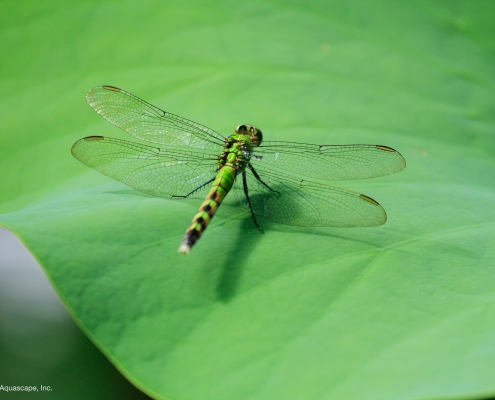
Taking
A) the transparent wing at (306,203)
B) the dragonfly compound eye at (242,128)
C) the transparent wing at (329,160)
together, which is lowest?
the transparent wing at (306,203)

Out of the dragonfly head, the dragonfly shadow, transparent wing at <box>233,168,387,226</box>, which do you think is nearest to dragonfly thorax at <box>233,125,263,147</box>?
the dragonfly head

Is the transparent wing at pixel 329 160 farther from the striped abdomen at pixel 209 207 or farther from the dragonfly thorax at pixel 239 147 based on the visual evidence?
the striped abdomen at pixel 209 207

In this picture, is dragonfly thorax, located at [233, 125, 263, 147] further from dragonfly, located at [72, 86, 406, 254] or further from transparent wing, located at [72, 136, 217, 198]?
transparent wing, located at [72, 136, 217, 198]

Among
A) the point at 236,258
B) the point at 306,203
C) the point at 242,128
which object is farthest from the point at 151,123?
the point at 236,258

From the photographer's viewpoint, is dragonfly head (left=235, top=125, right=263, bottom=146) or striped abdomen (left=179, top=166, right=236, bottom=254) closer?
striped abdomen (left=179, top=166, right=236, bottom=254)

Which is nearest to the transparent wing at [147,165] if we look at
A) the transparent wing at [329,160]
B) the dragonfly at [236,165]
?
the dragonfly at [236,165]

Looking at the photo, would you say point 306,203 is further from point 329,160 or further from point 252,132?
point 252,132
